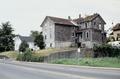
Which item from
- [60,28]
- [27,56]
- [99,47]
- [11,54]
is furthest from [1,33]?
Result: [99,47]

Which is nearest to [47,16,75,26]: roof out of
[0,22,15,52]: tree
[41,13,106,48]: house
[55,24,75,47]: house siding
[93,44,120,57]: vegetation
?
[41,13,106,48]: house

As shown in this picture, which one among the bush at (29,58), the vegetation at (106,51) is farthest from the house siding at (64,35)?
the vegetation at (106,51)

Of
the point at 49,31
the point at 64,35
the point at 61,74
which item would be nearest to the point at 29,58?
the point at 64,35

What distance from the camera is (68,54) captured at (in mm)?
67625

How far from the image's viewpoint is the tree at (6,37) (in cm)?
11476

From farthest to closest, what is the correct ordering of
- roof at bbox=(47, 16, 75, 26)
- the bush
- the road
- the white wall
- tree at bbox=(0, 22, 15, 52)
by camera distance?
tree at bbox=(0, 22, 15, 52) → roof at bbox=(47, 16, 75, 26) → the white wall → the bush → the road

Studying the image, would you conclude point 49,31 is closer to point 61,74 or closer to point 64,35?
point 64,35

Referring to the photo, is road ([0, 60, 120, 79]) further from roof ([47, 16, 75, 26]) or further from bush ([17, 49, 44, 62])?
roof ([47, 16, 75, 26])

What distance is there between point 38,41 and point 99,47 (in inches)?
1178

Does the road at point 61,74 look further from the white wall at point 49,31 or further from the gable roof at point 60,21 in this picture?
the gable roof at point 60,21

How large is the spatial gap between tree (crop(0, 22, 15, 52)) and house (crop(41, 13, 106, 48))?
28.9 meters

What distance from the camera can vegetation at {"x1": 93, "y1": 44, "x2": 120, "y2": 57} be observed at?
62.0 meters

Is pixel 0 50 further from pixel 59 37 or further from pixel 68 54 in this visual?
pixel 68 54

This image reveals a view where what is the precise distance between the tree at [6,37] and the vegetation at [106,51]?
55113 millimetres
